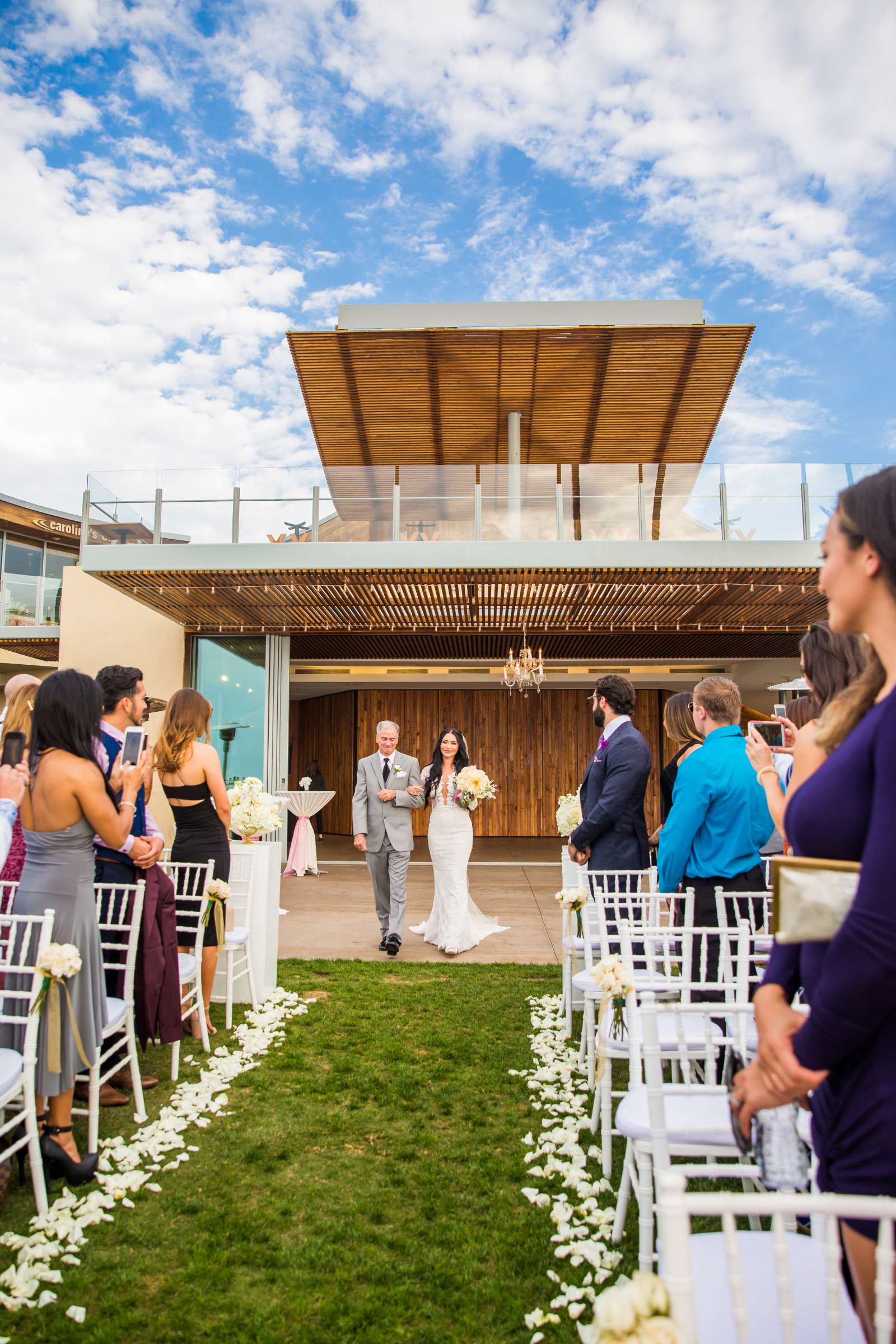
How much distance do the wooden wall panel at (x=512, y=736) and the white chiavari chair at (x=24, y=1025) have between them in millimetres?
12753

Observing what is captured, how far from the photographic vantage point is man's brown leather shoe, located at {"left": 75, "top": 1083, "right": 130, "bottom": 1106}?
137 inches

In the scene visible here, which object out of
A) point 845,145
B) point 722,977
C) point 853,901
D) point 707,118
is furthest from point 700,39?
point 853,901

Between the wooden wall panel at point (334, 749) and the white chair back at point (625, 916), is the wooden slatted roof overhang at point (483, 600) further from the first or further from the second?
the white chair back at point (625, 916)

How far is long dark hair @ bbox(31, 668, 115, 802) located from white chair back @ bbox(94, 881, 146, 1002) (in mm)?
684

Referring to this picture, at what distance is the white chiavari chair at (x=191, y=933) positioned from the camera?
3.97 metres

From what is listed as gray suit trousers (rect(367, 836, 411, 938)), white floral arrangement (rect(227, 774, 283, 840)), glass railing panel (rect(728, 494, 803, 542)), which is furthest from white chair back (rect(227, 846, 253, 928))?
glass railing panel (rect(728, 494, 803, 542))

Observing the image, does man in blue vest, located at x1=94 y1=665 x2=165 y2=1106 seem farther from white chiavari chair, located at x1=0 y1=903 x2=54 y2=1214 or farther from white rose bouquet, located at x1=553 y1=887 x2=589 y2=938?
white rose bouquet, located at x1=553 y1=887 x2=589 y2=938

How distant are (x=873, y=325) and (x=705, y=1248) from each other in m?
25.6

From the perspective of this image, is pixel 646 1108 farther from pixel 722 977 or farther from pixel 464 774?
pixel 464 774

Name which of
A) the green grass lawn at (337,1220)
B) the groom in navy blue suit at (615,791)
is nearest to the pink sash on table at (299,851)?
the green grass lawn at (337,1220)

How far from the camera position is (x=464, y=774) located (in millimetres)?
6773

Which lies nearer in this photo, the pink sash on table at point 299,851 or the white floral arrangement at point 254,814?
the white floral arrangement at point 254,814

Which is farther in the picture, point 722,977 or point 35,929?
point 35,929

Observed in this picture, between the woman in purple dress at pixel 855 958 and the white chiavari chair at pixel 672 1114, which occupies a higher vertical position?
the woman in purple dress at pixel 855 958
